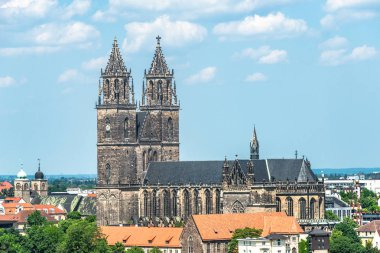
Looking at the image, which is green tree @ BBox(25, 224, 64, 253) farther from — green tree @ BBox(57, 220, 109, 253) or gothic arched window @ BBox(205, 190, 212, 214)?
gothic arched window @ BBox(205, 190, 212, 214)

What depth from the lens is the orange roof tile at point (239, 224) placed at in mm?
138250

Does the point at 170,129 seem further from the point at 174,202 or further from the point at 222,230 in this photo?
the point at 222,230

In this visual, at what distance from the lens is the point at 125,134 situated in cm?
16712

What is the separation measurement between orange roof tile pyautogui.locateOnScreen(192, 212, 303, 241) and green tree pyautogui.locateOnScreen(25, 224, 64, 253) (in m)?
19.5

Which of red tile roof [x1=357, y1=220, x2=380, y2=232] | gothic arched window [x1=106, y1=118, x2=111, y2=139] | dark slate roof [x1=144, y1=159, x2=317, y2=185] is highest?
gothic arched window [x1=106, y1=118, x2=111, y2=139]

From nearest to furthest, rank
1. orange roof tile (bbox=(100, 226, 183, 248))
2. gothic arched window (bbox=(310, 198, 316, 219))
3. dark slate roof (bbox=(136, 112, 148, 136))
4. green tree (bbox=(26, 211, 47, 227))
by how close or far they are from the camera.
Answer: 1. orange roof tile (bbox=(100, 226, 183, 248))
2. gothic arched window (bbox=(310, 198, 316, 219))
3. dark slate roof (bbox=(136, 112, 148, 136))
4. green tree (bbox=(26, 211, 47, 227))

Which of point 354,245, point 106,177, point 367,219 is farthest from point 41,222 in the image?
point 354,245

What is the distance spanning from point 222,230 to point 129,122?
3075cm

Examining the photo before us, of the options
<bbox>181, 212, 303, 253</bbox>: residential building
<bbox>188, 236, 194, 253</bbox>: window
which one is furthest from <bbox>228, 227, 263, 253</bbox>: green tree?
<bbox>188, 236, 194, 253</bbox>: window

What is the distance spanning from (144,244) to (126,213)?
21614 millimetres

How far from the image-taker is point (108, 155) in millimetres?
167125

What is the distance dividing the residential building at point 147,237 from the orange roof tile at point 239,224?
11.9 ft

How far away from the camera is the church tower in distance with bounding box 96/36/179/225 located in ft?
545

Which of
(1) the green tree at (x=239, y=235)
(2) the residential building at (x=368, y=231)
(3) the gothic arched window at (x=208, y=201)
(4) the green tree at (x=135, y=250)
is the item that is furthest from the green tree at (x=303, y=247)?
(3) the gothic arched window at (x=208, y=201)
